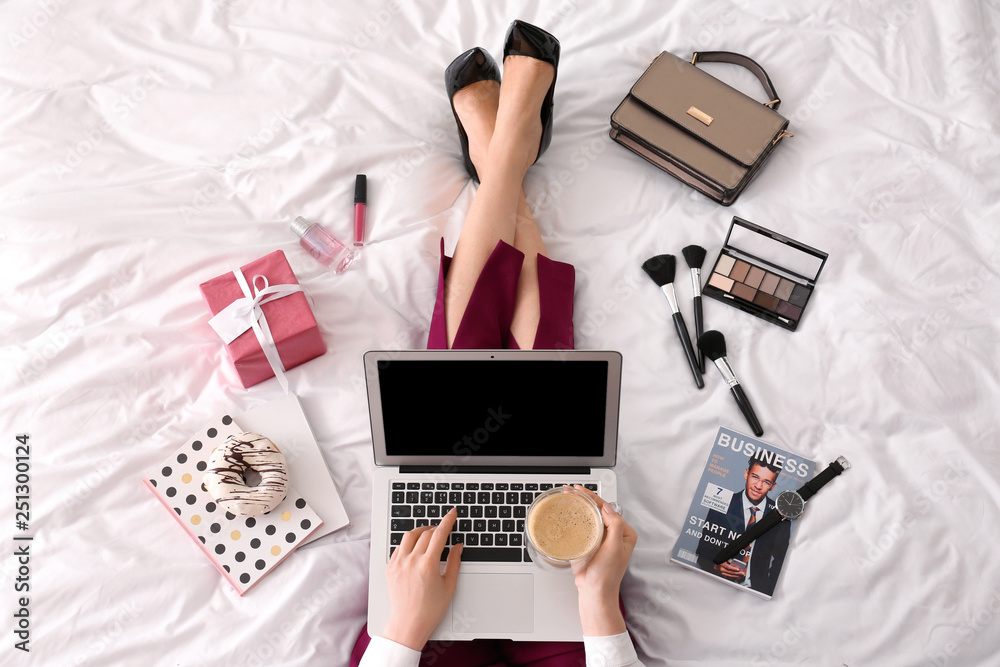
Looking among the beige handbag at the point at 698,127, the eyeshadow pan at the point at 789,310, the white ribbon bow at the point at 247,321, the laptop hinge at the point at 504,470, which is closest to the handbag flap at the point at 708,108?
the beige handbag at the point at 698,127

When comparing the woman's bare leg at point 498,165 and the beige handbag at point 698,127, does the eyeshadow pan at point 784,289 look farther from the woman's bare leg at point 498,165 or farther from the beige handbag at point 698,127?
the woman's bare leg at point 498,165

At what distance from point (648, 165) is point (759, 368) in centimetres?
43

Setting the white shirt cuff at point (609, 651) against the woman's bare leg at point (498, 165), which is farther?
the woman's bare leg at point (498, 165)

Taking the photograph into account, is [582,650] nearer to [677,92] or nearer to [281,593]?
[281,593]

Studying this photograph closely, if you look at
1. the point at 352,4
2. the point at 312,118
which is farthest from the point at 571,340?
the point at 352,4

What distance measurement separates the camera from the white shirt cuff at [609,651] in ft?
2.69

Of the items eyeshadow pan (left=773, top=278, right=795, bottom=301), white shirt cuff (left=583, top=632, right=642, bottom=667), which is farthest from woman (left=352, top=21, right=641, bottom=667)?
eyeshadow pan (left=773, top=278, right=795, bottom=301)

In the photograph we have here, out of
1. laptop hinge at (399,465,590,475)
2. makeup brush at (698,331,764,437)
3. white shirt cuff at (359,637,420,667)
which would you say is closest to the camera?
white shirt cuff at (359,637,420,667)

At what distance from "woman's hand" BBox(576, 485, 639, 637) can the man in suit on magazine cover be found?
0.22 meters

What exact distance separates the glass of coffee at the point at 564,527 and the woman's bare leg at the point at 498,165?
307mm

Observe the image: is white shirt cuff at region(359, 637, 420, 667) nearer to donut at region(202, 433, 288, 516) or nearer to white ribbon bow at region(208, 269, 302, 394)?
donut at region(202, 433, 288, 516)

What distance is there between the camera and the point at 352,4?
4.12ft

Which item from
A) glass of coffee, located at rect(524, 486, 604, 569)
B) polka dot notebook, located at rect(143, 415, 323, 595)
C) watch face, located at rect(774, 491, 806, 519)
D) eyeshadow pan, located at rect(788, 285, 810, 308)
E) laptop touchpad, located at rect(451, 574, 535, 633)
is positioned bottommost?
polka dot notebook, located at rect(143, 415, 323, 595)

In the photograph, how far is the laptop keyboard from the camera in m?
0.92
